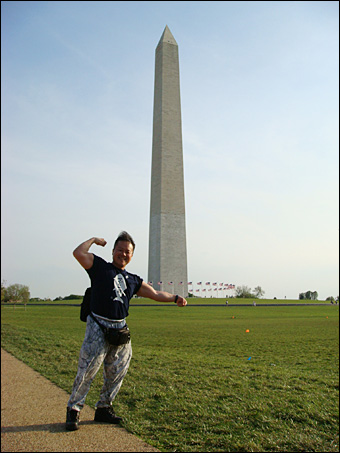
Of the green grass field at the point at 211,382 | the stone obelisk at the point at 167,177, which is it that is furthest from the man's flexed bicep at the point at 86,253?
the stone obelisk at the point at 167,177

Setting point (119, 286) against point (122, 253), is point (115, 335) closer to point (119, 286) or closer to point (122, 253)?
point (119, 286)

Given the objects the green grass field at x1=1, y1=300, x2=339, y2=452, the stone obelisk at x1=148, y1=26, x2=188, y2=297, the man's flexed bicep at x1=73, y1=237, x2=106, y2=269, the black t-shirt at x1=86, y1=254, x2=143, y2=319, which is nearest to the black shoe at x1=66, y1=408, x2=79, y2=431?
the black t-shirt at x1=86, y1=254, x2=143, y2=319

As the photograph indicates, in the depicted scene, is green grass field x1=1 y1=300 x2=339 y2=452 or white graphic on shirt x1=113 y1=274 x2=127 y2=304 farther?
green grass field x1=1 y1=300 x2=339 y2=452

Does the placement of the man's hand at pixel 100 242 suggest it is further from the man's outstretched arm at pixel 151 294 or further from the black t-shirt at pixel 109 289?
the man's outstretched arm at pixel 151 294

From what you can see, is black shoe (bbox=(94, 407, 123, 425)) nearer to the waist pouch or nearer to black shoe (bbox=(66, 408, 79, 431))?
black shoe (bbox=(66, 408, 79, 431))

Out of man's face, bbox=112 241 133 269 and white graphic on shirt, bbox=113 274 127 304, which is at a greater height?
man's face, bbox=112 241 133 269

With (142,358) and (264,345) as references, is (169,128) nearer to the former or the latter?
(264,345)

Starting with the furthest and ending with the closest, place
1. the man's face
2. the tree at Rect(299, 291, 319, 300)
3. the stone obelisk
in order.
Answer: the stone obelisk < the tree at Rect(299, 291, 319, 300) < the man's face

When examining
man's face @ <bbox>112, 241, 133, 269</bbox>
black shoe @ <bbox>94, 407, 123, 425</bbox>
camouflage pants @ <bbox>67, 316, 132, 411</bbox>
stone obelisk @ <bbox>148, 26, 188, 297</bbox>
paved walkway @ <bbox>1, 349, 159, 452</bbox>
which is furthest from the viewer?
stone obelisk @ <bbox>148, 26, 188, 297</bbox>
